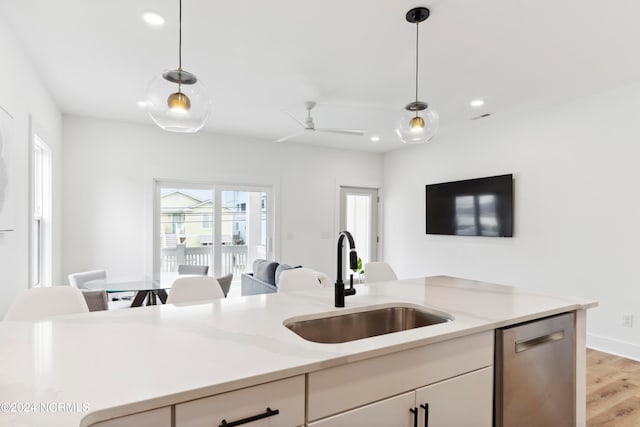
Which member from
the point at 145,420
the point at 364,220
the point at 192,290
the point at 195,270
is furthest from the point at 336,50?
the point at 364,220

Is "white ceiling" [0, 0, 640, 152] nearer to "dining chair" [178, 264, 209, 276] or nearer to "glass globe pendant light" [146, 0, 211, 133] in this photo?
"glass globe pendant light" [146, 0, 211, 133]

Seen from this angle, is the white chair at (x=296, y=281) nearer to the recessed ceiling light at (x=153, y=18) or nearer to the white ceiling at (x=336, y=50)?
the white ceiling at (x=336, y=50)

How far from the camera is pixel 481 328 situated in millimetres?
1422

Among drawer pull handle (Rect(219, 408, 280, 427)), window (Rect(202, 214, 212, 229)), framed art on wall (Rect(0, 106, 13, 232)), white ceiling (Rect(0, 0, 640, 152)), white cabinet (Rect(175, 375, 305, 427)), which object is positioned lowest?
drawer pull handle (Rect(219, 408, 280, 427))

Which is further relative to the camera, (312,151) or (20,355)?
(312,151)

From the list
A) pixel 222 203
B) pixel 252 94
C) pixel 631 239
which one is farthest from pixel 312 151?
pixel 631 239

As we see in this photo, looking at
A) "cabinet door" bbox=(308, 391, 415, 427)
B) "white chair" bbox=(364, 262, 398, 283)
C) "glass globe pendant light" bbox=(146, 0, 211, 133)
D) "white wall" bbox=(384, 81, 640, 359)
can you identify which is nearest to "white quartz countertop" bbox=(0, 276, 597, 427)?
"cabinet door" bbox=(308, 391, 415, 427)

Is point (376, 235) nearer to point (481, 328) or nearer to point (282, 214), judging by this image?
point (282, 214)

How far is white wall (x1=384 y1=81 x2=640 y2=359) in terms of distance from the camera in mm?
3271

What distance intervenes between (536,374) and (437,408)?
0.64 m

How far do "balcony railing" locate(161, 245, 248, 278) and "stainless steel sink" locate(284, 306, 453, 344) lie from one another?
390 centimetres

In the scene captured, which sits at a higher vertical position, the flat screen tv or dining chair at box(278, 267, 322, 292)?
the flat screen tv

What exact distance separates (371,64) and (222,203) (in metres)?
3.27

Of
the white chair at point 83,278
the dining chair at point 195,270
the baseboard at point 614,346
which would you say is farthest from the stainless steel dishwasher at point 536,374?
the white chair at point 83,278
